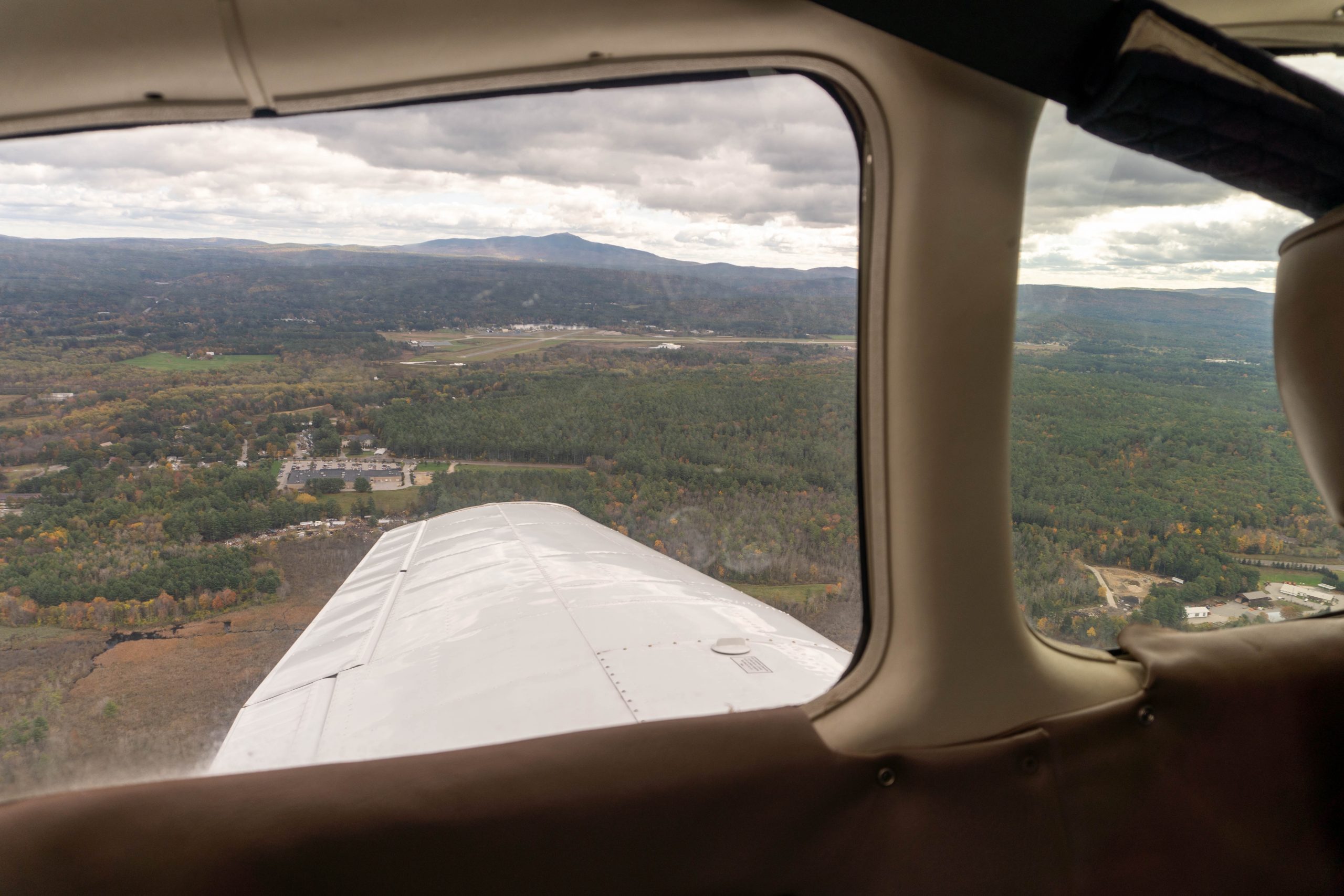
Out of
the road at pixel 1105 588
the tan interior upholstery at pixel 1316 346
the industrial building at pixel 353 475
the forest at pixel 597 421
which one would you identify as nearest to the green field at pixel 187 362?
the forest at pixel 597 421

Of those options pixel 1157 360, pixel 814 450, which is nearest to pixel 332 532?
pixel 814 450

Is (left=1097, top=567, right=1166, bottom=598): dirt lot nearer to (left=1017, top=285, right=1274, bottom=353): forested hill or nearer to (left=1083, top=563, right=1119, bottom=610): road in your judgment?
(left=1083, top=563, right=1119, bottom=610): road

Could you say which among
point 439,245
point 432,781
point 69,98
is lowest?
point 432,781

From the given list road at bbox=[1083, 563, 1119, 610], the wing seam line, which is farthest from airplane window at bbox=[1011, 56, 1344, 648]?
the wing seam line

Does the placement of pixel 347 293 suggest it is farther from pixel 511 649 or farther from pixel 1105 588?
pixel 1105 588

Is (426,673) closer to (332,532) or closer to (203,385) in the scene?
(332,532)

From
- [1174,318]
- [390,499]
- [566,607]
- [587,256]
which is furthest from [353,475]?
[1174,318]

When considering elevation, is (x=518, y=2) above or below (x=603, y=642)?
above
